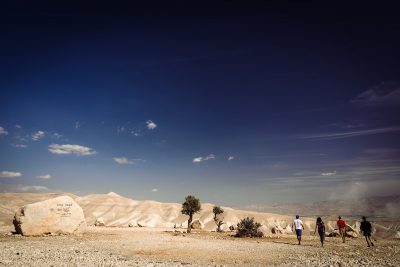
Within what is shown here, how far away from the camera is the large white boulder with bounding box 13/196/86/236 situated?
2400 cm

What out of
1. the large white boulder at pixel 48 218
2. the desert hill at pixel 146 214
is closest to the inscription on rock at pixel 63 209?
the large white boulder at pixel 48 218

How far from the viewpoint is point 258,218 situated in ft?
385

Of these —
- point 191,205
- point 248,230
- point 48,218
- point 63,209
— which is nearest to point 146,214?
point 191,205

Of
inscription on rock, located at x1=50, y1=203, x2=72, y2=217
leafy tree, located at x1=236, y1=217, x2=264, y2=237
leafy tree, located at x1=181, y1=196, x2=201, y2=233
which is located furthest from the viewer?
leafy tree, located at x1=181, y1=196, x2=201, y2=233

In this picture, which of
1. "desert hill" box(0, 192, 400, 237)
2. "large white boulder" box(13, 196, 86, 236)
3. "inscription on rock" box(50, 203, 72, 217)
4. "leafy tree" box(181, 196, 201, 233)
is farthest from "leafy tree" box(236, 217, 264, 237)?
"desert hill" box(0, 192, 400, 237)

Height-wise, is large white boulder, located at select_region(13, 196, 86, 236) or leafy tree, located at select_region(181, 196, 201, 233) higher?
leafy tree, located at select_region(181, 196, 201, 233)

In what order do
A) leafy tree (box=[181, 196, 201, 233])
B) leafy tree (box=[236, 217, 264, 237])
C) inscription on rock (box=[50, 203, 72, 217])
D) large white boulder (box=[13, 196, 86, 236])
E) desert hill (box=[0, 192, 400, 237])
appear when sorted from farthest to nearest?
desert hill (box=[0, 192, 400, 237]) < leafy tree (box=[181, 196, 201, 233]) < leafy tree (box=[236, 217, 264, 237]) < inscription on rock (box=[50, 203, 72, 217]) < large white boulder (box=[13, 196, 86, 236])

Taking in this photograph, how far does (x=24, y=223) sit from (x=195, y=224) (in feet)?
130

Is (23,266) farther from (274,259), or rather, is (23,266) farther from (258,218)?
(258,218)

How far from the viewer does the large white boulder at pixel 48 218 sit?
78.7 feet

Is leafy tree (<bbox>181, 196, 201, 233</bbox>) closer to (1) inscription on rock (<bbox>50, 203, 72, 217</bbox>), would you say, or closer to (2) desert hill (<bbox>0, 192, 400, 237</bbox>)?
(1) inscription on rock (<bbox>50, 203, 72, 217</bbox>)

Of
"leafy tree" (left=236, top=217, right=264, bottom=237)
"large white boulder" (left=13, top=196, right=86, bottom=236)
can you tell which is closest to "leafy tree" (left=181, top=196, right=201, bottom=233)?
"leafy tree" (left=236, top=217, right=264, bottom=237)

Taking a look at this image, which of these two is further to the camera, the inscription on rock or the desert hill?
the desert hill

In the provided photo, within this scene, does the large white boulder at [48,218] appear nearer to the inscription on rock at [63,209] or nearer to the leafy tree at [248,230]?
the inscription on rock at [63,209]
